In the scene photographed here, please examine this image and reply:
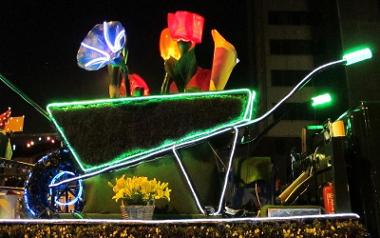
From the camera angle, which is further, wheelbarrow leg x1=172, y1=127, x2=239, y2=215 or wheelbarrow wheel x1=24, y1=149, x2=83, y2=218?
wheelbarrow wheel x1=24, y1=149, x2=83, y2=218

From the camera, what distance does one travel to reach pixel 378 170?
5.83 m

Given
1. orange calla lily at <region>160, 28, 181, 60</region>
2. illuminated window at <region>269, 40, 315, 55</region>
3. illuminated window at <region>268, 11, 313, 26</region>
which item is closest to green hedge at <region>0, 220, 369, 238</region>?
orange calla lily at <region>160, 28, 181, 60</region>

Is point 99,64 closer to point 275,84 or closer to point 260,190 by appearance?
point 260,190

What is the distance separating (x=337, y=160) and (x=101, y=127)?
3.69m

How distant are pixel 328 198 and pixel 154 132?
2824mm

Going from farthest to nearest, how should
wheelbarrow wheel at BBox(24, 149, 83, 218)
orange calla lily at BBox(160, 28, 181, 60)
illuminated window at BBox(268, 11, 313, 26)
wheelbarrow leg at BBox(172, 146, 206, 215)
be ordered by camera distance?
illuminated window at BBox(268, 11, 313, 26)
orange calla lily at BBox(160, 28, 181, 60)
wheelbarrow wheel at BBox(24, 149, 83, 218)
wheelbarrow leg at BBox(172, 146, 206, 215)

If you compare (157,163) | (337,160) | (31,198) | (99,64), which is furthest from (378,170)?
(31,198)

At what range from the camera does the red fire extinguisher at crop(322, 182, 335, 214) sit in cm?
635

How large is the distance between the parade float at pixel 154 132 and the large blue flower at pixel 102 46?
0.02 meters

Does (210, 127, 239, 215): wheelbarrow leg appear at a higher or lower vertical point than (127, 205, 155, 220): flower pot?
higher

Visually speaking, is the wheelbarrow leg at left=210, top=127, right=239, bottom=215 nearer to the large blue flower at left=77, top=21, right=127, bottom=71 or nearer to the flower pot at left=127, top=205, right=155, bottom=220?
the flower pot at left=127, top=205, right=155, bottom=220

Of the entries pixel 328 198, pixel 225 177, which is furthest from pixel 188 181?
pixel 328 198

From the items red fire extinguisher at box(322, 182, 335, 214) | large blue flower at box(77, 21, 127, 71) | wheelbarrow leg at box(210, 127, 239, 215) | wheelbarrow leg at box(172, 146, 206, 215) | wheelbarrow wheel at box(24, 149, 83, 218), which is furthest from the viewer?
large blue flower at box(77, 21, 127, 71)

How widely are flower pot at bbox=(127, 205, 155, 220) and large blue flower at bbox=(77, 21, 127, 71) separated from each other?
2681 mm
